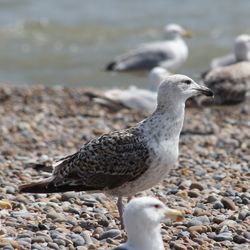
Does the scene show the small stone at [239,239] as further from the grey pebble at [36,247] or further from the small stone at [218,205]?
the grey pebble at [36,247]

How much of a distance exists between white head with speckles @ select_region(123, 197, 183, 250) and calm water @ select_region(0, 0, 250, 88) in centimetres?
1133

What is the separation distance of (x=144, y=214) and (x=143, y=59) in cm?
1077

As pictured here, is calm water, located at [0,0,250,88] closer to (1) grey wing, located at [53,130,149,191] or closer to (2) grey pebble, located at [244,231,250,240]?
(1) grey wing, located at [53,130,149,191]

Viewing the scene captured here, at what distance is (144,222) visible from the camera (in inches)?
210

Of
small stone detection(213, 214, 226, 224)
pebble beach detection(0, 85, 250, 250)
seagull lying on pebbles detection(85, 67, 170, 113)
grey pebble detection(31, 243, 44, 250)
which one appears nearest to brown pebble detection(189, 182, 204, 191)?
pebble beach detection(0, 85, 250, 250)

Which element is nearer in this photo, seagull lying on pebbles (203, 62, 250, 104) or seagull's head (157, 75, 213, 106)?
seagull's head (157, 75, 213, 106)

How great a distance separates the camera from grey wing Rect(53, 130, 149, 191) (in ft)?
22.4

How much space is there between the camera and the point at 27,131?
454 inches

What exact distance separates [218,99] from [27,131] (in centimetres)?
298

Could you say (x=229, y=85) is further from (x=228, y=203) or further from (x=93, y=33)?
(x=93, y=33)

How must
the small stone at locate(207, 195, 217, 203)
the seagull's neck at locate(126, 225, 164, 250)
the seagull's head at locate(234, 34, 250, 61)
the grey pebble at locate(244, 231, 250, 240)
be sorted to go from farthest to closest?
1. the seagull's head at locate(234, 34, 250, 61)
2. the small stone at locate(207, 195, 217, 203)
3. the grey pebble at locate(244, 231, 250, 240)
4. the seagull's neck at locate(126, 225, 164, 250)

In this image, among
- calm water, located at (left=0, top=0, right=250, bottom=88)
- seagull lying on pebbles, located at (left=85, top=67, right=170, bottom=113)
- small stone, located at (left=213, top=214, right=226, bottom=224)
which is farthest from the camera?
calm water, located at (left=0, top=0, right=250, bottom=88)

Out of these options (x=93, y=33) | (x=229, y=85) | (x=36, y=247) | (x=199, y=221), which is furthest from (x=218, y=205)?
(x=93, y=33)

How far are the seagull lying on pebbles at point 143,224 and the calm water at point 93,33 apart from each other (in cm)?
1133
